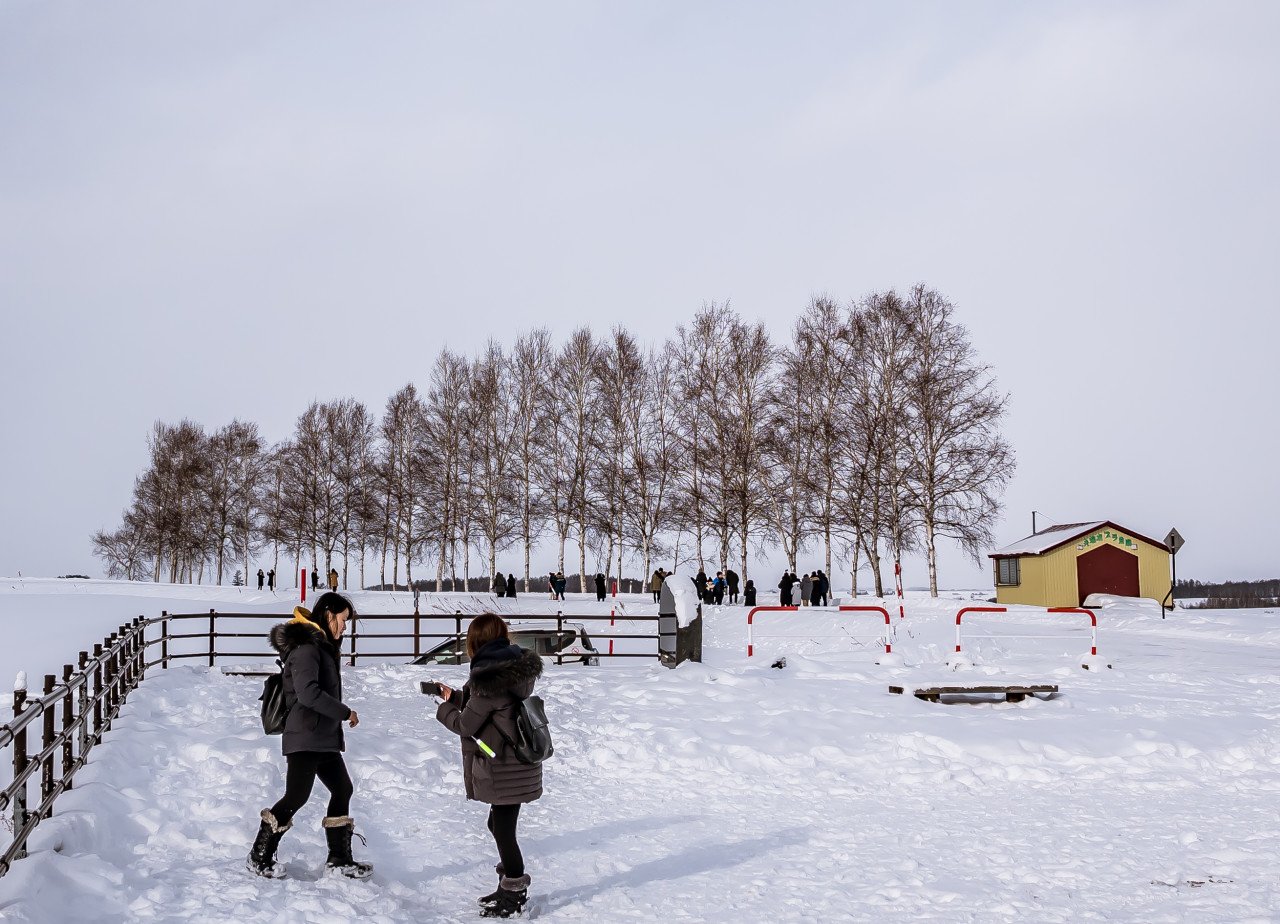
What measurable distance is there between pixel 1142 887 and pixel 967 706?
720cm

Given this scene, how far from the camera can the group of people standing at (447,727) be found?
609 centimetres

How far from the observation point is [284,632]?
6387mm

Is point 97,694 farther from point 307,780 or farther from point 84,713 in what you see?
point 307,780

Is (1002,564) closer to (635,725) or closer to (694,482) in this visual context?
(694,482)

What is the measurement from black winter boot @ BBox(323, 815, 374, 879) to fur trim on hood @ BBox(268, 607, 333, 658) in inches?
44.3

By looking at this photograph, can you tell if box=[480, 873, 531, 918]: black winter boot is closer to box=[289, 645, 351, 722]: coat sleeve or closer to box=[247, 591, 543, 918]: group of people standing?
box=[247, 591, 543, 918]: group of people standing

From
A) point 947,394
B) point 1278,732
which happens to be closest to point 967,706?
point 1278,732

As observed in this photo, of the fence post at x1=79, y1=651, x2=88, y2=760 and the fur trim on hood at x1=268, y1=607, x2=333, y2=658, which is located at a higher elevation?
the fur trim on hood at x1=268, y1=607, x2=333, y2=658

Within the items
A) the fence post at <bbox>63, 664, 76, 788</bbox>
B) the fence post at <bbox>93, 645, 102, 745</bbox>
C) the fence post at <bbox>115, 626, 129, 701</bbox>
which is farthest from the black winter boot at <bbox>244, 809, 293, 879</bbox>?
the fence post at <bbox>115, 626, 129, 701</bbox>

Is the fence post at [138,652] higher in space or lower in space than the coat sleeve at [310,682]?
lower

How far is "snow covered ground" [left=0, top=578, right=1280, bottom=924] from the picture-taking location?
20.5 ft

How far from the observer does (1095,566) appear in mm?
40625

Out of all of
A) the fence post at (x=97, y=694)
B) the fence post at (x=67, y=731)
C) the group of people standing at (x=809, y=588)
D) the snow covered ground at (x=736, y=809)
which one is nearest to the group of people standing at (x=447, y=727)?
the snow covered ground at (x=736, y=809)

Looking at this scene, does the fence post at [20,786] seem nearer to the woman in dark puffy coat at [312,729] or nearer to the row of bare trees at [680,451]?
the woman in dark puffy coat at [312,729]
